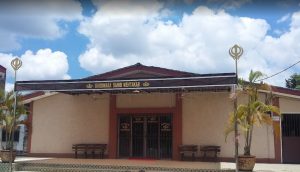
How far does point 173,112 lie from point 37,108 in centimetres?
734

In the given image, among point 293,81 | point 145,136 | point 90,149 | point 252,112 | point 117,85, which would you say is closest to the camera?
point 252,112

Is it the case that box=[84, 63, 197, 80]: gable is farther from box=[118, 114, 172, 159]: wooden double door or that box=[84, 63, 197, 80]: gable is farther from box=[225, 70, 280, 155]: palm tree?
box=[225, 70, 280, 155]: palm tree

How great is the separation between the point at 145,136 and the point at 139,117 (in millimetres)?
981

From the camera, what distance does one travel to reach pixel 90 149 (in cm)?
2020

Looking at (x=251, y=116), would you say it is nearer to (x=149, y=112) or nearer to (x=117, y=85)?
(x=117, y=85)

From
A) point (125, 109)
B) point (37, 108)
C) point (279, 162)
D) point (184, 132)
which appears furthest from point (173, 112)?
point (37, 108)

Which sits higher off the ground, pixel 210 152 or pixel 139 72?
pixel 139 72

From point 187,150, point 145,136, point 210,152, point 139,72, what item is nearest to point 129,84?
point 139,72

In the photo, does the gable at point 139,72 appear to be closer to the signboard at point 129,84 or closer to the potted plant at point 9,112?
the signboard at point 129,84

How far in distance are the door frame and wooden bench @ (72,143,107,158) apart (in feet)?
1.19

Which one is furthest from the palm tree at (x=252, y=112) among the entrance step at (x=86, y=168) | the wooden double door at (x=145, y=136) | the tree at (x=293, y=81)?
the tree at (x=293, y=81)

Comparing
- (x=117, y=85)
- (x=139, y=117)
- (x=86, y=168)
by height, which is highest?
(x=117, y=85)

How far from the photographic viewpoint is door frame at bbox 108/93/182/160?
1916 centimetres

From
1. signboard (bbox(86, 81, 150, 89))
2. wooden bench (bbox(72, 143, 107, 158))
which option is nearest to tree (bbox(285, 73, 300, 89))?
wooden bench (bbox(72, 143, 107, 158))
